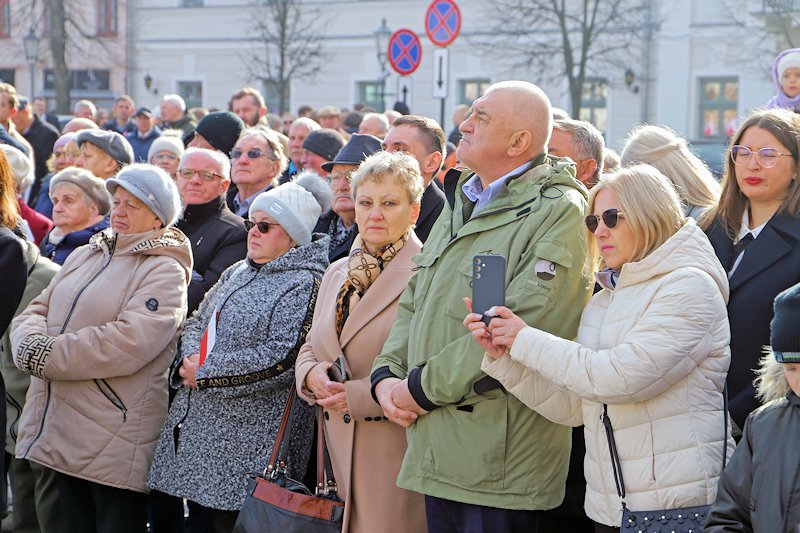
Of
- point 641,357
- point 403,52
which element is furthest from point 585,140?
point 403,52

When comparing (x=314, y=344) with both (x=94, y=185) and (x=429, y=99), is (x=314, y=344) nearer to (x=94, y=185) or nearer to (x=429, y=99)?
(x=94, y=185)

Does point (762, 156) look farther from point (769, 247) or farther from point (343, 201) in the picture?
point (343, 201)

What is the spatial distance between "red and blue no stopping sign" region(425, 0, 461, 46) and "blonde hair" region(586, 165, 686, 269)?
8907 mm

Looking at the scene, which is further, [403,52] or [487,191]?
[403,52]

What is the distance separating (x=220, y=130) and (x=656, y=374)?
564 cm

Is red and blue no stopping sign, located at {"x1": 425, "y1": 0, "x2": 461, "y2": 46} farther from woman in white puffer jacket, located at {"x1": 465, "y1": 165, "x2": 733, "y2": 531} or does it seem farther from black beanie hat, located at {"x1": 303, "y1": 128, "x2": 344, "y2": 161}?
woman in white puffer jacket, located at {"x1": 465, "y1": 165, "x2": 733, "y2": 531}

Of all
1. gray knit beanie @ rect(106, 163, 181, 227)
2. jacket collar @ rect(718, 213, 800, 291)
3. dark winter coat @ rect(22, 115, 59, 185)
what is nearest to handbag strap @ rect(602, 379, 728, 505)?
jacket collar @ rect(718, 213, 800, 291)

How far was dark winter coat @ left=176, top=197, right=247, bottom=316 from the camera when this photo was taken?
620cm

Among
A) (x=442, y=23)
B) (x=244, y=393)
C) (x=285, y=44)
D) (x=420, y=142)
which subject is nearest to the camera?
(x=244, y=393)

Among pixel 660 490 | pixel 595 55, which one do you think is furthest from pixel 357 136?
pixel 595 55

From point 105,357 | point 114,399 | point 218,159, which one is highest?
point 218,159

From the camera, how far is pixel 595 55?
99.4 feet

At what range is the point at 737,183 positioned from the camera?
182 inches

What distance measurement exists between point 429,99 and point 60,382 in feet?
98.9
